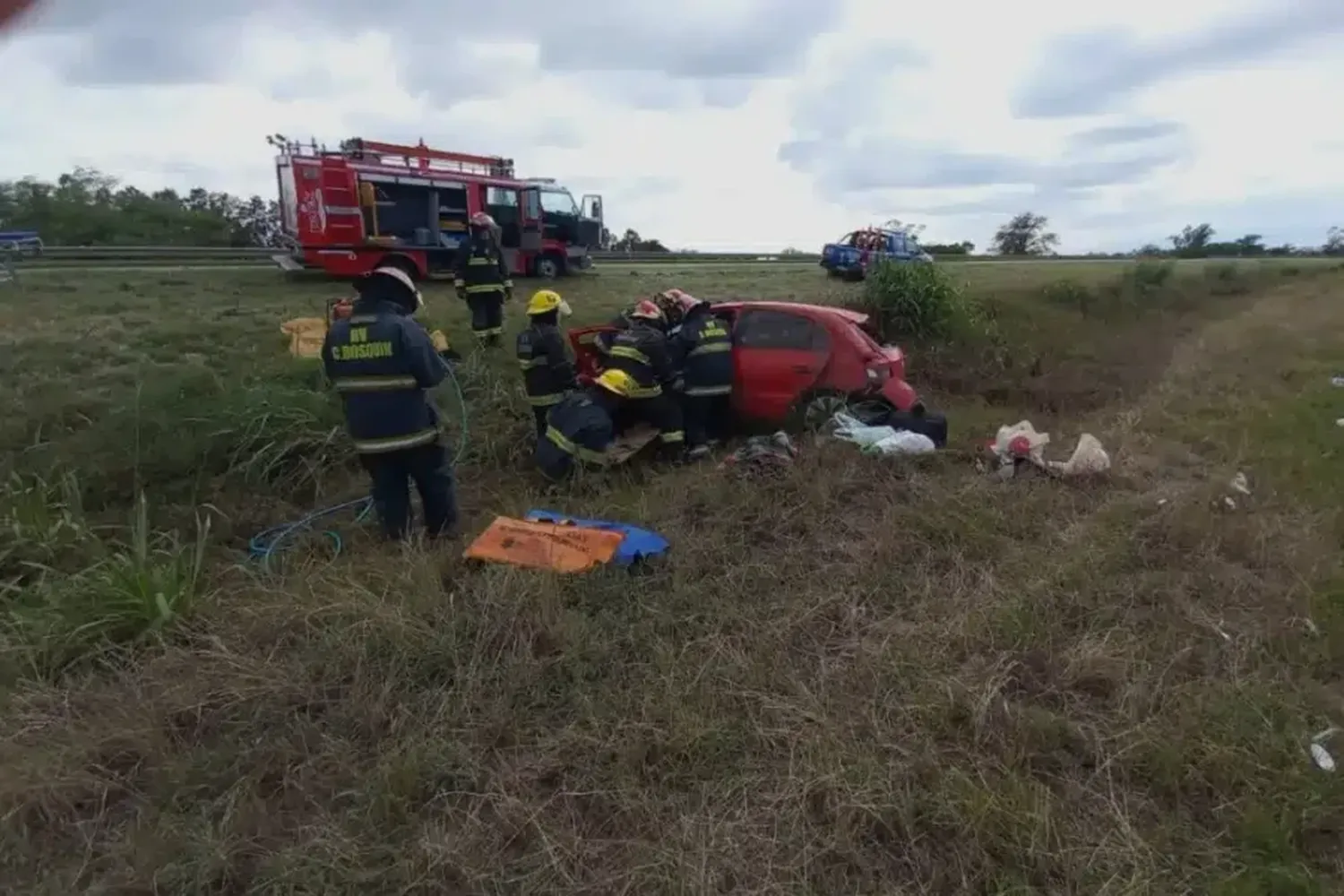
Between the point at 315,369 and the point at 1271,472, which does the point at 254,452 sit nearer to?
the point at 315,369

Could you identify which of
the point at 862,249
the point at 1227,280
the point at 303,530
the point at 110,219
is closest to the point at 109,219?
the point at 110,219

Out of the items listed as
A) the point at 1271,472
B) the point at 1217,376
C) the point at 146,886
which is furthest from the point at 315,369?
the point at 1217,376

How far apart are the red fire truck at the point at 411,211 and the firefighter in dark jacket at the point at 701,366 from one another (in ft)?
25.8

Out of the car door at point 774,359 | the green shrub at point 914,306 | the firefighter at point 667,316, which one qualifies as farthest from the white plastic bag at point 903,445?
the green shrub at point 914,306

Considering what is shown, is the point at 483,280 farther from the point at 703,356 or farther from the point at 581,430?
the point at 581,430

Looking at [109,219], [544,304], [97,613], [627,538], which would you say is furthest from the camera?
[109,219]

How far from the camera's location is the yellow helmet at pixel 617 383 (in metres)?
6.35

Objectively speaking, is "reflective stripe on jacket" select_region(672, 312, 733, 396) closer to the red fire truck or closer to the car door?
A: the car door

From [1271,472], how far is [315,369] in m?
7.66

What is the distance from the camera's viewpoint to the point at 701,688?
3.35 meters

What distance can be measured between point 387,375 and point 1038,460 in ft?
13.9

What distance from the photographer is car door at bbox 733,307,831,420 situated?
729 cm

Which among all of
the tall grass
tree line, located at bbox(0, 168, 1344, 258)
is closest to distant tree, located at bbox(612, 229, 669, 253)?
tree line, located at bbox(0, 168, 1344, 258)

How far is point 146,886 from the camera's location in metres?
2.50
